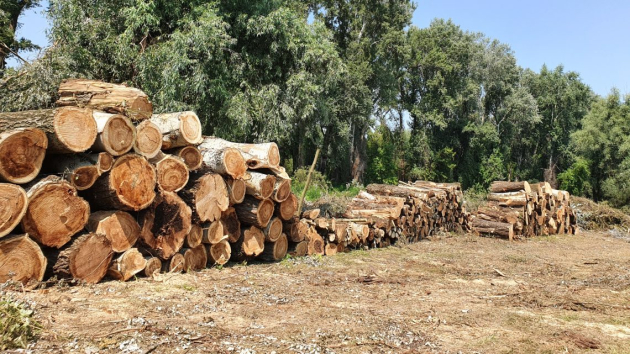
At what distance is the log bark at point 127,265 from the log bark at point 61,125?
Result: 4.36ft

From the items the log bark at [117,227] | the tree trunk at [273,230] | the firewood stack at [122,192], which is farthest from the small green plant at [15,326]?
the tree trunk at [273,230]

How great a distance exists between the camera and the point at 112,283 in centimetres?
516

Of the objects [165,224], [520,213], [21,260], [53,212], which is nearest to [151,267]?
[165,224]

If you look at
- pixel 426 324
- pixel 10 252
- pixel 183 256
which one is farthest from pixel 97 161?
pixel 426 324

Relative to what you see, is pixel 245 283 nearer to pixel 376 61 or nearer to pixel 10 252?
Result: pixel 10 252

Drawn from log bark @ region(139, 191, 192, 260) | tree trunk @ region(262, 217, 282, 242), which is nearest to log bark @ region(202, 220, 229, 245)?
log bark @ region(139, 191, 192, 260)

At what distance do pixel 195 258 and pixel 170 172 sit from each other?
1.28m

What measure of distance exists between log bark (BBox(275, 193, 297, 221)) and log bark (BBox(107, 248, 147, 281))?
8.29 ft

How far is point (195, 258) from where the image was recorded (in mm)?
6426

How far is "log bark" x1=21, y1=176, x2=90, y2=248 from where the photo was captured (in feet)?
15.1

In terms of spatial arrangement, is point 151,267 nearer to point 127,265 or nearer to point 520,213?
point 127,265

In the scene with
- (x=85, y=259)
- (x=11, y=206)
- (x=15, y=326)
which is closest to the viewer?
(x=15, y=326)

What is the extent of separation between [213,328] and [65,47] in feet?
32.3

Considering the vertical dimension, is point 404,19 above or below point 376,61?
above
